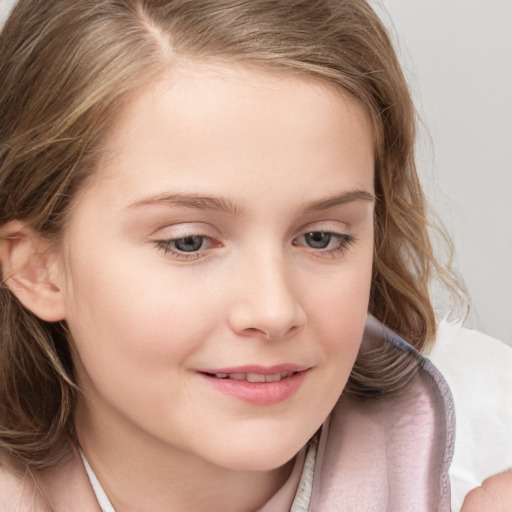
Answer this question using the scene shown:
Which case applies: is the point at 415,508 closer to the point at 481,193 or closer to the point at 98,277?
the point at 98,277

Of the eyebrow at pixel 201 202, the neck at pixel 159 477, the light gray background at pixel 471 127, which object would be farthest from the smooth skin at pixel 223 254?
the light gray background at pixel 471 127

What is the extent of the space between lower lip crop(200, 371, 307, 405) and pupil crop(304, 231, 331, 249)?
16 cm

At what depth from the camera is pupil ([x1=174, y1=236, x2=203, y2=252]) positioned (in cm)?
128

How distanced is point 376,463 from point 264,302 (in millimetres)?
437

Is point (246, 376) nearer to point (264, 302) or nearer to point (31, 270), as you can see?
point (264, 302)

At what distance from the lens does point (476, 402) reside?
1813 mm

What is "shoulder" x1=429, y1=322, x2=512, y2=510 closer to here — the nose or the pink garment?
the pink garment

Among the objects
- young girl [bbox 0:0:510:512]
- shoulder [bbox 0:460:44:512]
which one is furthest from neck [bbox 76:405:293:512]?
shoulder [bbox 0:460:44:512]

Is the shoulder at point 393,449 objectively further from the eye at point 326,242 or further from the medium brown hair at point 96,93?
the eye at point 326,242

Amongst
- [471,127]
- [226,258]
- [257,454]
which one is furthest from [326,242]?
[471,127]

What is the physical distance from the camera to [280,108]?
1.25 metres

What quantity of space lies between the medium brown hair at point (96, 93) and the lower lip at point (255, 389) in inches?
10.6

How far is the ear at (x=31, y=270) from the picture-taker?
4.62 ft

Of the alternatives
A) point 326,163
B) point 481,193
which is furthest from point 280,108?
point 481,193
